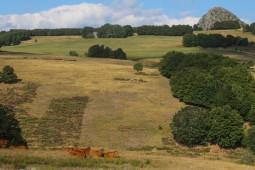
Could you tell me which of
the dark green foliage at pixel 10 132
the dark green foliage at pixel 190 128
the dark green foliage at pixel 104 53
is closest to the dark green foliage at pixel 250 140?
the dark green foliage at pixel 190 128

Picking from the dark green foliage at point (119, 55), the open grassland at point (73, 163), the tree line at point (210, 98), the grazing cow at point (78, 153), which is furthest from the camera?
the dark green foliage at point (119, 55)

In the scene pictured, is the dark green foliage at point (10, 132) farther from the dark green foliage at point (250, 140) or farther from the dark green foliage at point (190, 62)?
the dark green foliage at point (190, 62)

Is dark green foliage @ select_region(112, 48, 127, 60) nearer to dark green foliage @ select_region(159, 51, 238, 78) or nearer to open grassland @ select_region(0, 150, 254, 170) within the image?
dark green foliage @ select_region(159, 51, 238, 78)

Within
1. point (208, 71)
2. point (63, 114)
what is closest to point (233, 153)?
point (63, 114)

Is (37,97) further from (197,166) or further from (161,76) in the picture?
(197,166)

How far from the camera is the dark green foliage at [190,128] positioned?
8438 centimetres

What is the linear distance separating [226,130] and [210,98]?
2054cm

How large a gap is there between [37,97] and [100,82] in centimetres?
2263

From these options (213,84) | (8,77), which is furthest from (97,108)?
(213,84)

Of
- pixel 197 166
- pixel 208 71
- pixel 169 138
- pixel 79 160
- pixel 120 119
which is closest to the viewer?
pixel 79 160

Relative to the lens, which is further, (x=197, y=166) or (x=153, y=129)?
(x=153, y=129)

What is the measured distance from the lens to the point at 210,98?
105 metres

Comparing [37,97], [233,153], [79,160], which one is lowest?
[233,153]

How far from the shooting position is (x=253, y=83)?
11544 centimetres
